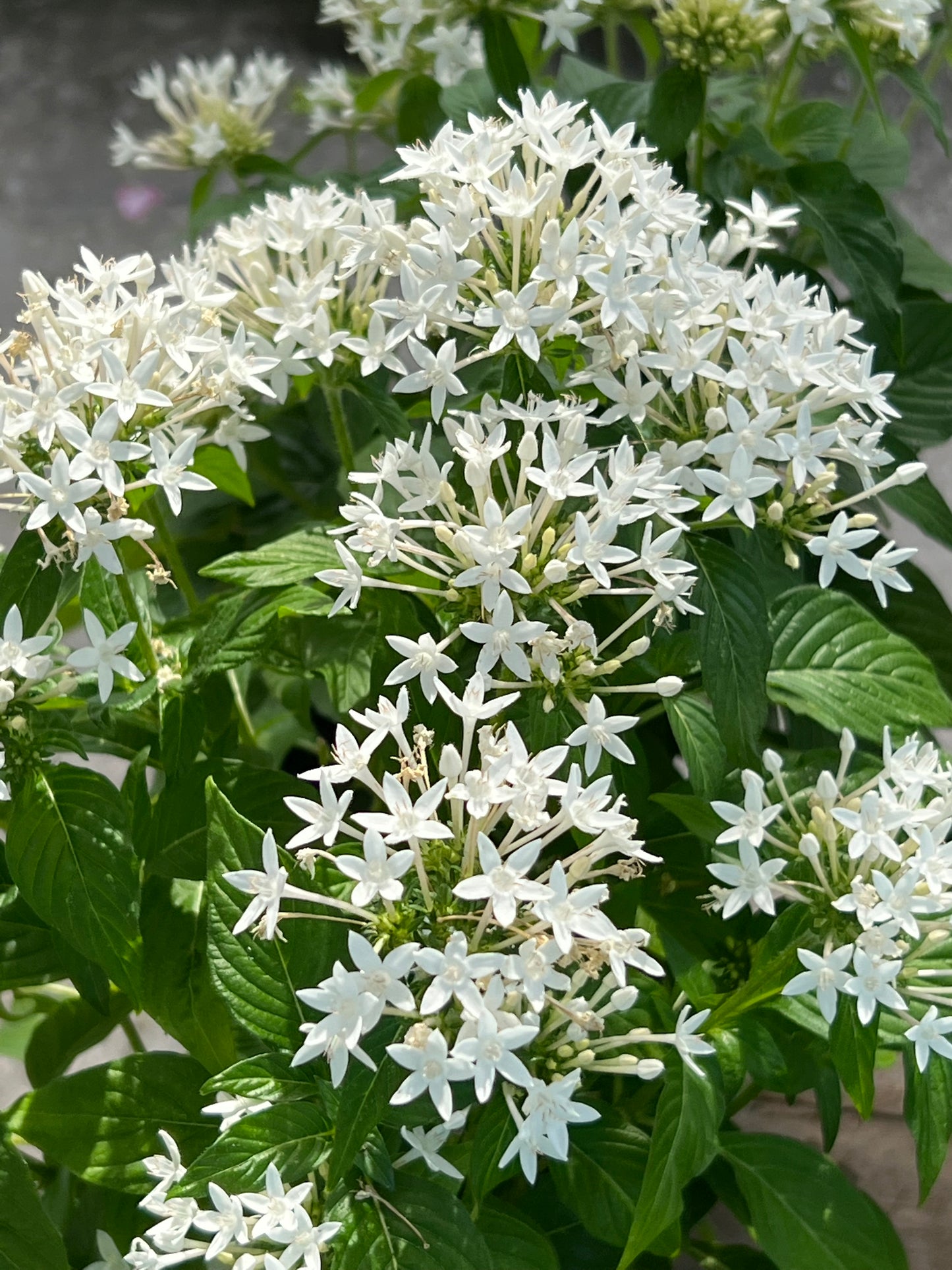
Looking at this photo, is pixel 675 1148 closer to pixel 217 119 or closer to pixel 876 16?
pixel 876 16

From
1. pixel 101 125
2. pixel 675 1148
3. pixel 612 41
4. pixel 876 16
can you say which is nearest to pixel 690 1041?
pixel 675 1148

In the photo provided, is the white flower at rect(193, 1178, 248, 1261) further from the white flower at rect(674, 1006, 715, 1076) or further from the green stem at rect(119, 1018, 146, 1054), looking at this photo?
the green stem at rect(119, 1018, 146, 1054)

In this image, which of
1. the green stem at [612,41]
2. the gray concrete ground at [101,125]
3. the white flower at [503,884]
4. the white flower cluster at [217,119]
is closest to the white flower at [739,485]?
the white flower at [503,884]

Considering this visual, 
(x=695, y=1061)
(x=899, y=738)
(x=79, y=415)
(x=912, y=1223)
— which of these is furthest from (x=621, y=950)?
(x=912, y=1223)

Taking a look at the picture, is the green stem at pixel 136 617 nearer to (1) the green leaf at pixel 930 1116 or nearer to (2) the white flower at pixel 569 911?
(2) the white flower at pixel 569 911

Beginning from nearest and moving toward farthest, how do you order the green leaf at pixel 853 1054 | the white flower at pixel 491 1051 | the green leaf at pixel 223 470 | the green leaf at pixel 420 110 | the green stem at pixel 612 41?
1. the white flower at pixel 491 1051
2. the green leaf at pixel 853 1054
3. the green leaf at pixel 223 470
4. the green leaf at pixel 420 110
5. the green stem at pixel 612 41

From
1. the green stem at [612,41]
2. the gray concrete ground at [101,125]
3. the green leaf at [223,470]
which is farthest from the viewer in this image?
the gray concrete ground at [101,125]

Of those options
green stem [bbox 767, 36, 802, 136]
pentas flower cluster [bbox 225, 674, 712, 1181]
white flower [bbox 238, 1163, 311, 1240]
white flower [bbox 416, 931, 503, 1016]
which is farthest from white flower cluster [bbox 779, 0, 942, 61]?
white flower [bbox 238, 1163, 311, 1240]

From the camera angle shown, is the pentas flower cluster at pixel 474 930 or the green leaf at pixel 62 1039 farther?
the green leaf at pixel 62 1039
